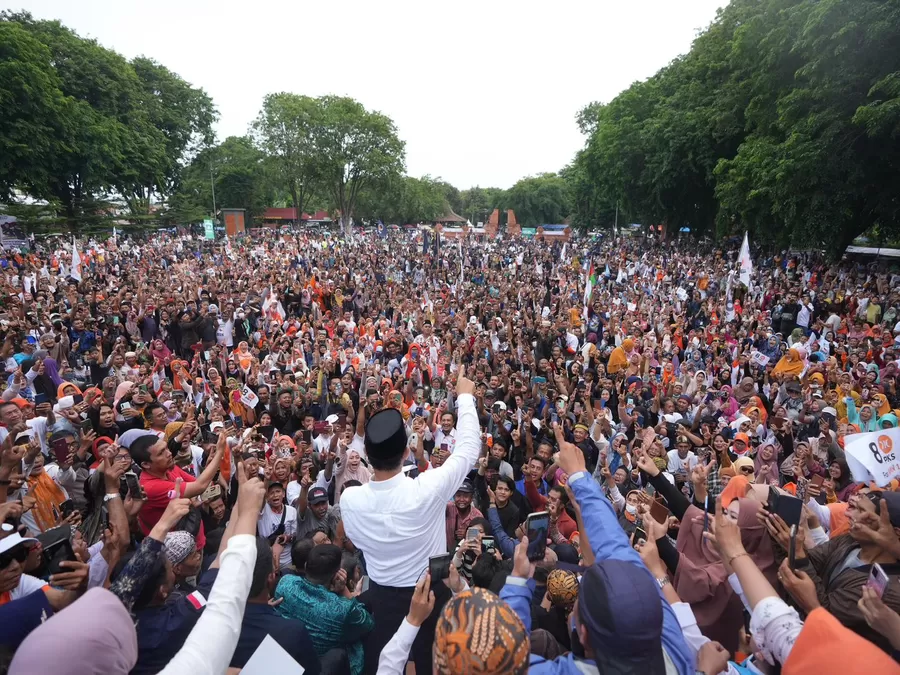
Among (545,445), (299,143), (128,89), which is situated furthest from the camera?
(299,143)

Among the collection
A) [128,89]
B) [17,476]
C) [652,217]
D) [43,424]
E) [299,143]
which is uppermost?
[128,89]

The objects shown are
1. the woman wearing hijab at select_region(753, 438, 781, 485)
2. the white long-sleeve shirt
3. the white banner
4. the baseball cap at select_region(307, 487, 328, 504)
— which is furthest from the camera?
the white banner

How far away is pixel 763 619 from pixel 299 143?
4618 centimetres

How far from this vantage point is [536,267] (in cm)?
1970

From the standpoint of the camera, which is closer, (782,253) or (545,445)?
(545,445)

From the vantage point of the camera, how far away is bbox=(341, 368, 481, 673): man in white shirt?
223cm

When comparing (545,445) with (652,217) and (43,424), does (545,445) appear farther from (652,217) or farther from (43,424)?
(652,217)

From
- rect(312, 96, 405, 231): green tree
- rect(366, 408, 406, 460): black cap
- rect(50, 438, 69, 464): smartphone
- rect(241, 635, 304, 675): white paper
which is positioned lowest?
rect(50, 438, 69, 464): smartphone

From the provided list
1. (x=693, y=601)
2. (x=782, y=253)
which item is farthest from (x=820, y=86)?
(x=693, y=601)

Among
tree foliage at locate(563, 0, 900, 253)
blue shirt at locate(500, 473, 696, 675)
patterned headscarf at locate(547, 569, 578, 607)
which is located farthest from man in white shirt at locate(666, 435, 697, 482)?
tree foliage at locate(563, 0, 900, 253)

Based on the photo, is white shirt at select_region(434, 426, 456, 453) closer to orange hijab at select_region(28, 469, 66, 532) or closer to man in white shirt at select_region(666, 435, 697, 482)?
man in white shirt at select_region(666, 435, 697, 482)

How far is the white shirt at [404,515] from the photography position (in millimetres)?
2234

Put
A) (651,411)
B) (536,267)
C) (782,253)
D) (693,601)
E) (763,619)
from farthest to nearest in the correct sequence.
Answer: (782,253) < (536,267) < (651,411) < (693,601) < (763,619)

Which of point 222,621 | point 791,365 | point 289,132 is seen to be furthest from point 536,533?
point 289,132
